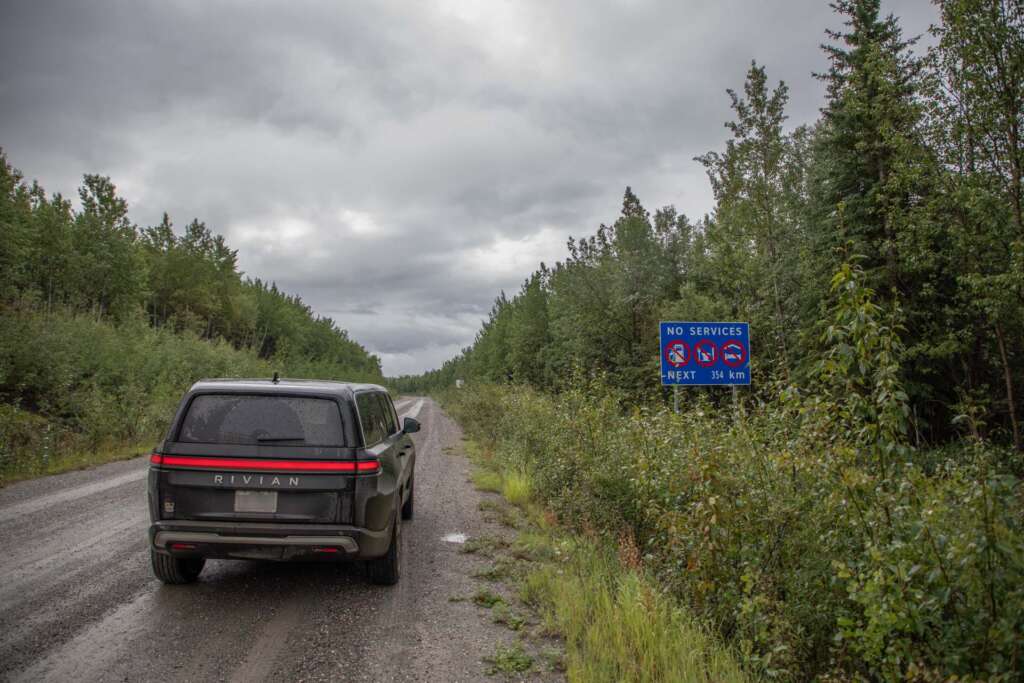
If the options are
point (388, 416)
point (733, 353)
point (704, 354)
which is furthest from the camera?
point (733, 353)

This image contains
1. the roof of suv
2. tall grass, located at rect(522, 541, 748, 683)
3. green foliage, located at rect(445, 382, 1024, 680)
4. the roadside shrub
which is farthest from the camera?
the roadside shrub

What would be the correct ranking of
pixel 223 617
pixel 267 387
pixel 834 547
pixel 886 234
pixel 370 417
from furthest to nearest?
1. pixel 886 234
2. pixel 370 417
3. pixel 267 387
4. pixel 223 617
5. pixel 834 547

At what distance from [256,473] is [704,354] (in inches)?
339

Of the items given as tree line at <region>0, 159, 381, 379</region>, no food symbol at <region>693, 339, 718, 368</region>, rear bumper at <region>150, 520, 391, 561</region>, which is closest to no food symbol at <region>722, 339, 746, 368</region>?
no food symbol at <region>693, 339, 718, 368</region>

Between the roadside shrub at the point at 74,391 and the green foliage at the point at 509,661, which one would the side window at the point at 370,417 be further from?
the roadside shrub at the point at 74,391

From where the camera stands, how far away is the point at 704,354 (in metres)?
10.7

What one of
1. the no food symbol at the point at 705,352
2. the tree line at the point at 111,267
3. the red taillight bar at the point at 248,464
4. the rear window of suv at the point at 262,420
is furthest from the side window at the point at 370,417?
the tree line at the point at 111,267

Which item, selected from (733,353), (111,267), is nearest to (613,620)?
(733,353)

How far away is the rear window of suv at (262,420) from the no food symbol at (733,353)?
8338 millimetres

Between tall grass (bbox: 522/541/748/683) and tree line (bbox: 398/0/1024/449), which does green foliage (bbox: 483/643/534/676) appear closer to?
tall grass (bbox: 522/541/748/683)

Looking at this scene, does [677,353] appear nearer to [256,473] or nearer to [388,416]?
[388,416]

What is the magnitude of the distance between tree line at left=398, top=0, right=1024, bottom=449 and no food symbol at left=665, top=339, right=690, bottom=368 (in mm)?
1346

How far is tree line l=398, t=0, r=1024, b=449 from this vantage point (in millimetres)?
12344

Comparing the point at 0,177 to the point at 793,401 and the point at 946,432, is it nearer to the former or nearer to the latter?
the point at 793,401
